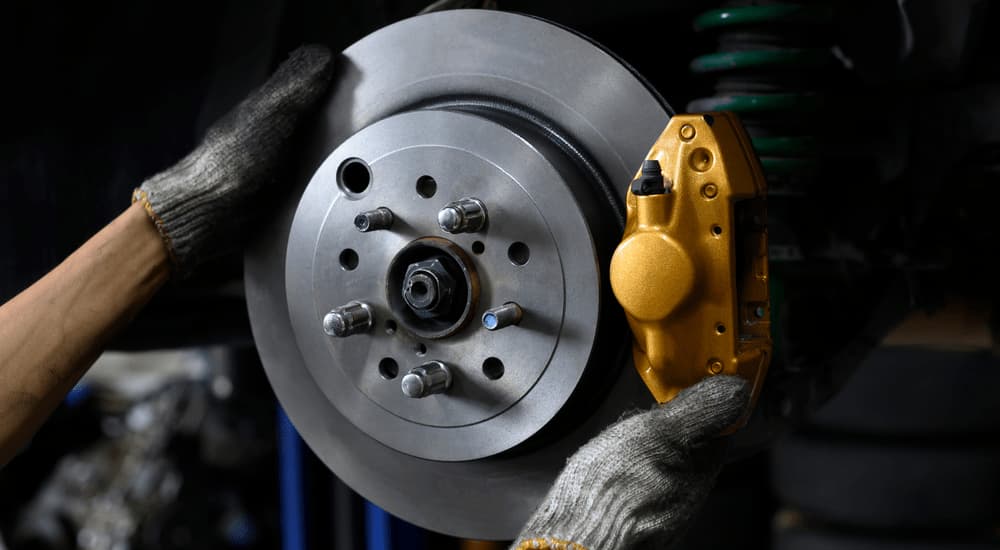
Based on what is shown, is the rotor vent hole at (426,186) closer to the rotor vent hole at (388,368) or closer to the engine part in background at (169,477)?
the rotor vent hole at (388,368)

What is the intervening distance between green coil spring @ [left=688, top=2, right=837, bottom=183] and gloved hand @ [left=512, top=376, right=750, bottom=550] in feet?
0.78

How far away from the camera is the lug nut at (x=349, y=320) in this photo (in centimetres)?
61

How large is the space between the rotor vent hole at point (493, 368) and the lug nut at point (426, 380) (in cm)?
2

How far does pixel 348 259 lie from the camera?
2.10ft

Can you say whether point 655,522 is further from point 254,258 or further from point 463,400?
point 254,258

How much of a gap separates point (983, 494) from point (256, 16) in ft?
3.97

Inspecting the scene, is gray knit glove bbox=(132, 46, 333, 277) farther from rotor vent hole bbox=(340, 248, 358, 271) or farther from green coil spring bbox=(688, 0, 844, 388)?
green coil spring bbox=(688, 0, 844, 388)

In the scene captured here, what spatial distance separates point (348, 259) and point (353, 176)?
2.2 inches

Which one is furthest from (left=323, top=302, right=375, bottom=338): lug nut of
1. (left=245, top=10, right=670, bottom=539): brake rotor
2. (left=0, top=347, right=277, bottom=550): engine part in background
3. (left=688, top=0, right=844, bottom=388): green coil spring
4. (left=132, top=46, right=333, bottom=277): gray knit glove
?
(left=0, top=347, right=277, bottom=550): engine part in background

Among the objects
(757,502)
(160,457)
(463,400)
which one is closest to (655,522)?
(463,400)

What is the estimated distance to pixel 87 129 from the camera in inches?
34.0

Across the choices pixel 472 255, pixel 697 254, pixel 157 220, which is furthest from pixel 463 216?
pixel 157 220

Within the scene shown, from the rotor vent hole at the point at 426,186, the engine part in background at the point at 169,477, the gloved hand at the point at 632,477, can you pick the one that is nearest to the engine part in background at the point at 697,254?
the gloved hand at the point at 632,477

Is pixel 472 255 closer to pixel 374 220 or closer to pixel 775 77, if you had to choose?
pixel 374 220
